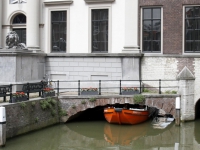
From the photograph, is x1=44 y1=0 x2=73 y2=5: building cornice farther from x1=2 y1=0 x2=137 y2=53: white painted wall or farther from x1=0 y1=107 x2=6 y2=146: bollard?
x1=0 y1=107 x2=6 y2=146: bollard

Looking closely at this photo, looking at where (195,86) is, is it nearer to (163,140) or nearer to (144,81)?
(144,81)

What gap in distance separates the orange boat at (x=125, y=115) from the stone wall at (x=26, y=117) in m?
2.93

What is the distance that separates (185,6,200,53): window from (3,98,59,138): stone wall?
9172 millimetres

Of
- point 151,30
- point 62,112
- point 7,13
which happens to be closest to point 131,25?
point 151,30

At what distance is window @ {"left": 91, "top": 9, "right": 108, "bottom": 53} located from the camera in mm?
24250

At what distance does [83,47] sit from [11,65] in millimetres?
5309

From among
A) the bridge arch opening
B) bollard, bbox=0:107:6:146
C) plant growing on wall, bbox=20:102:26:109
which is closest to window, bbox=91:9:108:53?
the bridge arch opening

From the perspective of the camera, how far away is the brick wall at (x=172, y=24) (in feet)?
74.9

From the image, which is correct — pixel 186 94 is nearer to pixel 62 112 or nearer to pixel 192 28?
A: pixel 192 28

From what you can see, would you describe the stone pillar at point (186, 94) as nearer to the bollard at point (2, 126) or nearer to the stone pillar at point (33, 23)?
the stone pillar at point (33, 23)

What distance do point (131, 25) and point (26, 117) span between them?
371 inches

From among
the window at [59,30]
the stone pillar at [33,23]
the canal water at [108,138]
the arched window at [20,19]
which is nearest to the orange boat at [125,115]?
the canal water at [108,138]

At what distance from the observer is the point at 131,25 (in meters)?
23.4

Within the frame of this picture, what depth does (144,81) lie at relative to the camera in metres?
23.2
